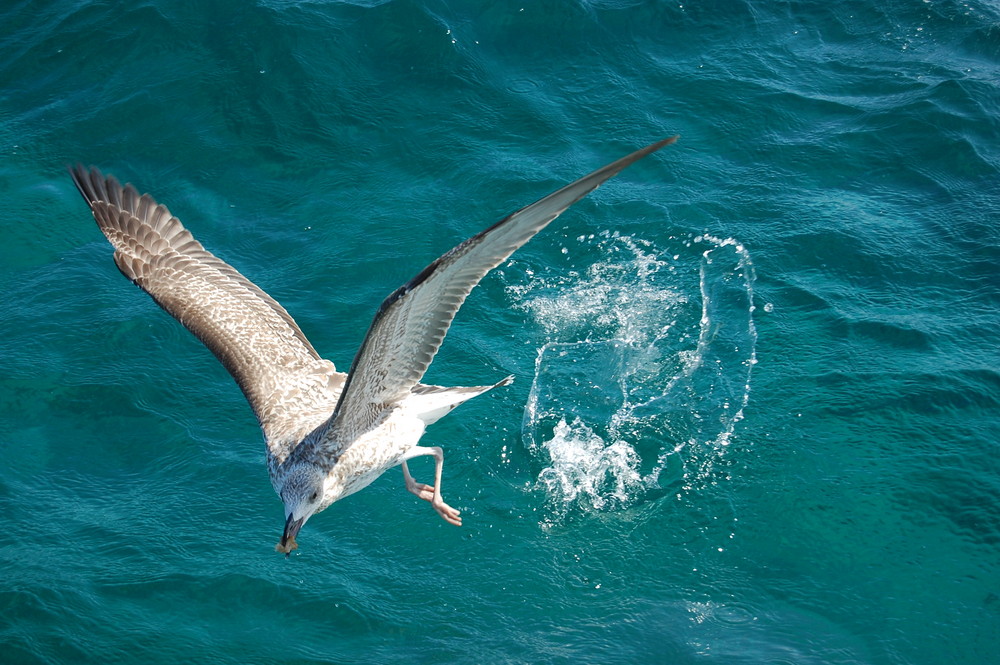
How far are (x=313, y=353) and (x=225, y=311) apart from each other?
0.77 metres

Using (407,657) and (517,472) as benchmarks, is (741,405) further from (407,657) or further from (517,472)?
(407,657)

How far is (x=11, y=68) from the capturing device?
13258mm

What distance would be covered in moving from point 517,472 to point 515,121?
545cm

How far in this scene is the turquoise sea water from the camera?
765 cm

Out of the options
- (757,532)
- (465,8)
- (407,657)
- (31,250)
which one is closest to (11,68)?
(31,250)

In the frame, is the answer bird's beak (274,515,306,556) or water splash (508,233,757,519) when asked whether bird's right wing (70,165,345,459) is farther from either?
water splash (508,233,757,519)

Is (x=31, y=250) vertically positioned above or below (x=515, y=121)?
below

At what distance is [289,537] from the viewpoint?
20.7ft

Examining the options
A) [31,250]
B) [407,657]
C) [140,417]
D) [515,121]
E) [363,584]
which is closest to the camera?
[407,657]

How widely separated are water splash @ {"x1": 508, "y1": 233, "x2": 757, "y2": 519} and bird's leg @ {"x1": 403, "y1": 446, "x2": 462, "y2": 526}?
1394 mm

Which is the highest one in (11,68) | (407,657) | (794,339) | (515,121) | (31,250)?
(11,68)

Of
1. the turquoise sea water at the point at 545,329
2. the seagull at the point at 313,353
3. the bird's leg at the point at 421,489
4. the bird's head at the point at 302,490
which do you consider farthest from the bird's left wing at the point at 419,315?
the turquoise sea water at the point at 545,329

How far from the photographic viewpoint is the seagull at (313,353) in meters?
5.36

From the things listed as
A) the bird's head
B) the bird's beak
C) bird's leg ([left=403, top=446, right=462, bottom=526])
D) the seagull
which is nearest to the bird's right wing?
the seagull
